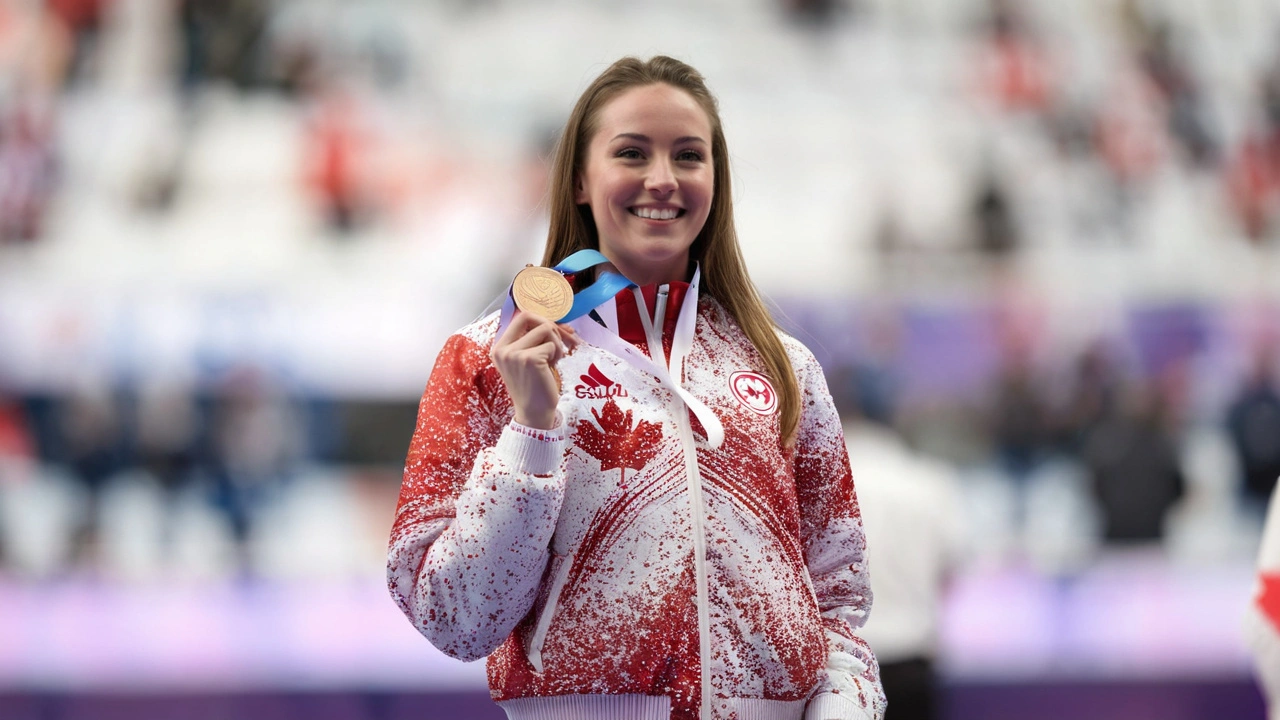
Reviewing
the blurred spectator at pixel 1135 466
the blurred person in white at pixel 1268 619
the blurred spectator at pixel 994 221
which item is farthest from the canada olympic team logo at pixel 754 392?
the blurred spectator at pixel 994 221

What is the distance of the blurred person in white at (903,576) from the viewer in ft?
9.57

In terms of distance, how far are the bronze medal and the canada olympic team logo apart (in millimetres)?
248

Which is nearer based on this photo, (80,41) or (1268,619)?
(1268,619)

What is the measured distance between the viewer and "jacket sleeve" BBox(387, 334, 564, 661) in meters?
1.35

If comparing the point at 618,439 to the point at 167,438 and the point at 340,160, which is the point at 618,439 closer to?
the point at 167,438

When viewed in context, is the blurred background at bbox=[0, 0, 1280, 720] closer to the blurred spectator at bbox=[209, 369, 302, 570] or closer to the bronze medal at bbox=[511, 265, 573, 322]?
the blurred spectator at bbox=[209, 369, 302, 570]

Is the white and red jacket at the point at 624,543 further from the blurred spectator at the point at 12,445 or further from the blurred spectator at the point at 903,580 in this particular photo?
the blurred spectator at the point at 12,445

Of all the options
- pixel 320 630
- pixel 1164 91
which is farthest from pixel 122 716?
pixel 1164 91

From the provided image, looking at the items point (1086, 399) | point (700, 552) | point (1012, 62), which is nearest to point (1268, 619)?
point (700, 552)

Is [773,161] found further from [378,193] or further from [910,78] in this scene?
[378,193]

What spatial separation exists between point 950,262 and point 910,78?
111 cm

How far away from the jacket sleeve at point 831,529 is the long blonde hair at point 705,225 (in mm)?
52

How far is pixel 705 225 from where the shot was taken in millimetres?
1692

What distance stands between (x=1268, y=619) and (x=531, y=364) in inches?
30.4
